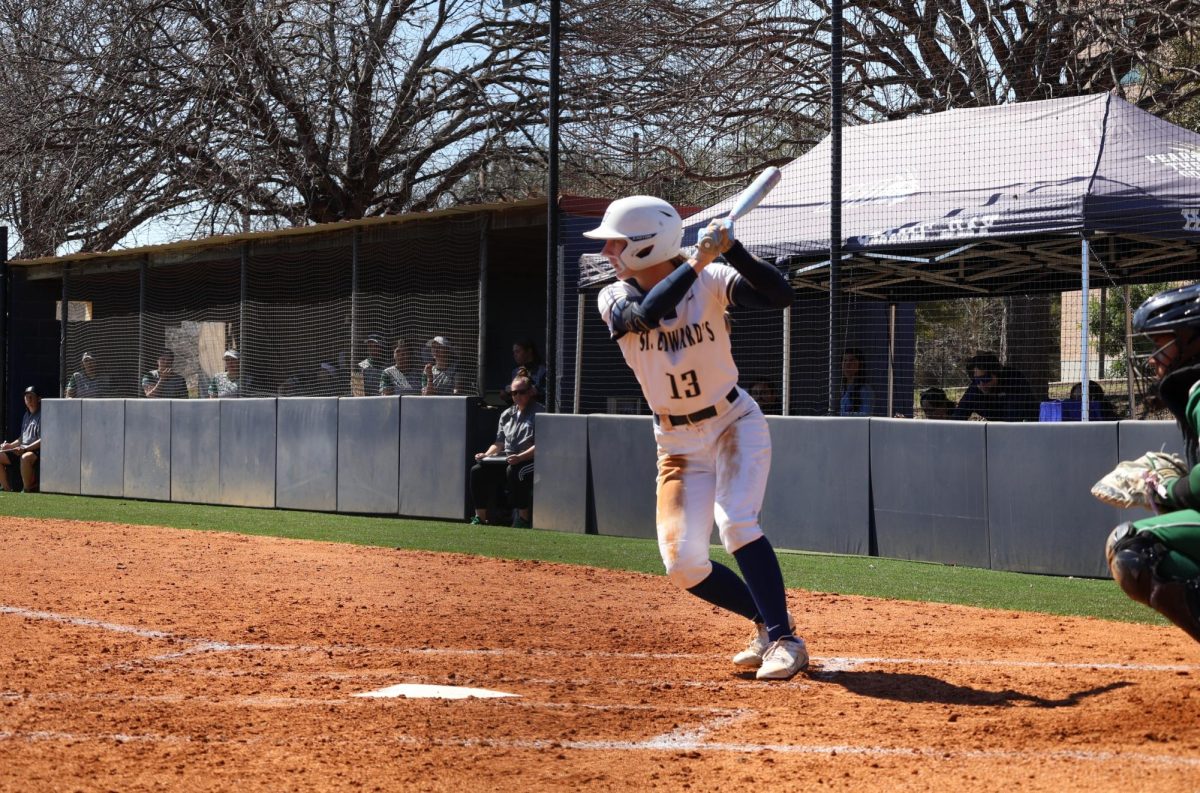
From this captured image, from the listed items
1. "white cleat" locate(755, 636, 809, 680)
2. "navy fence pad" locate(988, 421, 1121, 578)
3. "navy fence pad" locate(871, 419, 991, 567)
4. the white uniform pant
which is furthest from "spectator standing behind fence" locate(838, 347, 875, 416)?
"white cleat" locate(755, 636, 809, 680)

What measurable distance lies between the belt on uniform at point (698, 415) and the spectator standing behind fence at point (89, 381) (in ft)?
47.6

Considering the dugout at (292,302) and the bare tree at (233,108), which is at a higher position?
the bare tree at (233,108)

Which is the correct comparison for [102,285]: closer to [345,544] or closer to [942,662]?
[345,544]

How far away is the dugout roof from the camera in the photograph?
34.1ft

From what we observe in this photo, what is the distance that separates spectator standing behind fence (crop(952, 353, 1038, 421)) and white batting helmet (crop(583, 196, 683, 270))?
6461 mm

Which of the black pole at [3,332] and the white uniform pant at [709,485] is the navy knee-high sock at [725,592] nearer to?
the white uniform pant at [709,485]

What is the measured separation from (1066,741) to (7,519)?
11.1 metres

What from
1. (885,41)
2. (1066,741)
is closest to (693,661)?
(1066,741)

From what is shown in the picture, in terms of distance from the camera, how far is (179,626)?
20.3ft

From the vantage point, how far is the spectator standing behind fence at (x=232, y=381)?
1584 cm

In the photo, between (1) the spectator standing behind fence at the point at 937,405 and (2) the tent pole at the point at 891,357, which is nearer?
(1) the spectator standing behind fence at the point at 937,405

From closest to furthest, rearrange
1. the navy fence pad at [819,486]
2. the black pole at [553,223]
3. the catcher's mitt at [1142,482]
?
the catcher's mitt at [1142,482] < the navy fence pad at [819,486] < the black pole at [553,223]

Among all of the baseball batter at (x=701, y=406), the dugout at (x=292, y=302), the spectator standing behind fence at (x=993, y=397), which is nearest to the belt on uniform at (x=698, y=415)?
the baseball batter at (x=701, y=406)

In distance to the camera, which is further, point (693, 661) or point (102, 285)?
point (102, 285)
